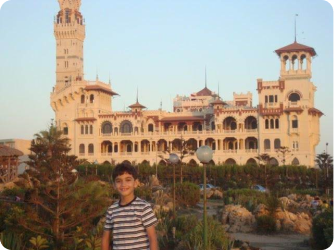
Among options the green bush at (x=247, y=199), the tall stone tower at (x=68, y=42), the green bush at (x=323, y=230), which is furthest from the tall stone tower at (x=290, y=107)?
the green bush at (x=323, y=230)

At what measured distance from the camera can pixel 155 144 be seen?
82.2m

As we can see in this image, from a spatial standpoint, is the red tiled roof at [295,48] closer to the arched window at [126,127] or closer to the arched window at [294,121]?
the arched window at [294,121]

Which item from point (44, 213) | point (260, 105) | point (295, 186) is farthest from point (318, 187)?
point (44, 213)

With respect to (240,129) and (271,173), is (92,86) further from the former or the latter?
(271,173)

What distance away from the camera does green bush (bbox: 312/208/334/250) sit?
16.8 meters

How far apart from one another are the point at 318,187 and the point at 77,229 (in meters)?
40.6

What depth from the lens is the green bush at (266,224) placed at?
2353 centimetres

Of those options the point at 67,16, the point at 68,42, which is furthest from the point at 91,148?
the point at 67,16

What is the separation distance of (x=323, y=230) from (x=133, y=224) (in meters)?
11.8

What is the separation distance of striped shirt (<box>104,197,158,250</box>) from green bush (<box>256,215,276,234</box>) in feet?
56.5

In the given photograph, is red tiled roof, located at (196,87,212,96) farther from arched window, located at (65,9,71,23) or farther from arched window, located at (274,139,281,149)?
arched window, located at (274,139,281,149)

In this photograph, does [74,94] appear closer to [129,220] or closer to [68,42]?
[68,42]

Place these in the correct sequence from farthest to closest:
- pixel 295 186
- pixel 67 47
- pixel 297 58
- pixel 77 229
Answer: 1. pixel 67 47
2. pixel 297 58
3. pixel 295 186
4. pixel 77 229

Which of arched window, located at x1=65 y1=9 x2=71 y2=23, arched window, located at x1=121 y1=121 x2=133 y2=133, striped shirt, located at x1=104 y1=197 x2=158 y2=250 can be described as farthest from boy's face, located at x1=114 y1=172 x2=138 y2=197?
arched window, located at x1=65 y1=9 x2=71 y2=23
